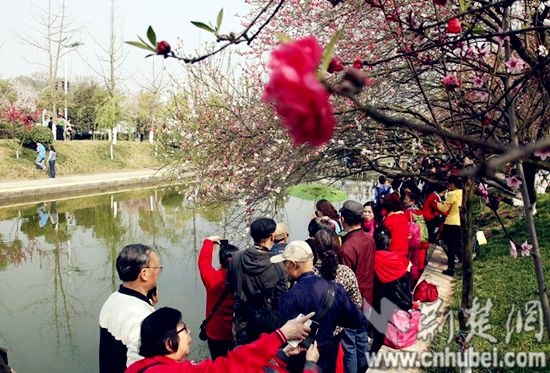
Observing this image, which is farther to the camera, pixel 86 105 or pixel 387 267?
pixel 86 105

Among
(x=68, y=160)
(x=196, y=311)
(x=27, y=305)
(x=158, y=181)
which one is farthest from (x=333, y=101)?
(x=68, y=160)

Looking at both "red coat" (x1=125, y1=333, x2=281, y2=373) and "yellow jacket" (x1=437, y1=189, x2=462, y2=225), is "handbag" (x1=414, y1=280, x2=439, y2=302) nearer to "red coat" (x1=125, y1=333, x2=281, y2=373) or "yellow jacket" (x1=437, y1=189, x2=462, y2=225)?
"yellow jacket" (x1=437, y1=189, x2=462, y2=225)

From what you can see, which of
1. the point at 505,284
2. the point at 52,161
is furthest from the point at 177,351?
the point at 52,161

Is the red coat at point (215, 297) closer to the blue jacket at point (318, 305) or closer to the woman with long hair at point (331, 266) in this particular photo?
the woman with long hair at point (331, 266)

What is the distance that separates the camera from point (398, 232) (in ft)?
15.7

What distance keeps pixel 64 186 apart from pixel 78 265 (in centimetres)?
919

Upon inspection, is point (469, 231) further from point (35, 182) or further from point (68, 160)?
point (68, 160)

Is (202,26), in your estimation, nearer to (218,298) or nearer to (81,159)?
(218,298)

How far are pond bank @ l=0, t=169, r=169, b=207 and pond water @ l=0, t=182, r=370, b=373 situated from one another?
0.89 m

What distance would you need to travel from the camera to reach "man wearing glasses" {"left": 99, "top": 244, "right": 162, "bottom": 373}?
94.0 inches

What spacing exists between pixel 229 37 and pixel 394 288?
3.19 metres

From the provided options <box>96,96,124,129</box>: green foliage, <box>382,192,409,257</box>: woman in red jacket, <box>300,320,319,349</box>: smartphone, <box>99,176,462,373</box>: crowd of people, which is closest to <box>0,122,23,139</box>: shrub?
<box>96,96,124,129</box>: green foliage

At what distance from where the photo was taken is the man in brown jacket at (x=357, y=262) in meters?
3.81

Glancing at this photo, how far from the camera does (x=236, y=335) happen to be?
3.53 metres
